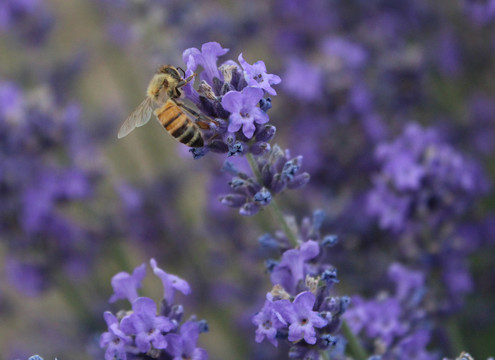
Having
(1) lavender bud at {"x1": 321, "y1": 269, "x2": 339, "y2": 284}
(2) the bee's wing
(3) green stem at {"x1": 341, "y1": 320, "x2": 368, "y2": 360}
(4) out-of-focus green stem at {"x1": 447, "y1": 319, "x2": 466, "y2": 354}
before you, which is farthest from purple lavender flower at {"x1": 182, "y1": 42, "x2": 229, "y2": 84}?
(4) out-of-focus green stem at {"x1": 447, "y1": 319, "x2": 466, "y2": 354}

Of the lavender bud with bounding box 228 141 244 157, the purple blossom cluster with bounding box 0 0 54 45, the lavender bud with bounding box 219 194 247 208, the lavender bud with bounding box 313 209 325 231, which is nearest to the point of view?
the lavender bud with bounding box 228 141 244 157

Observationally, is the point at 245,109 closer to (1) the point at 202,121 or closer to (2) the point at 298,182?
(1) the point at 202,121

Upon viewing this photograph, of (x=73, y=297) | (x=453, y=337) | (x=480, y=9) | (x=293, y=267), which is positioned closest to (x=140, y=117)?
(x=293, y=267)

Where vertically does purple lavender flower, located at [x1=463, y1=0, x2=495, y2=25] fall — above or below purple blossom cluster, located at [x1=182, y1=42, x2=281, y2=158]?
above

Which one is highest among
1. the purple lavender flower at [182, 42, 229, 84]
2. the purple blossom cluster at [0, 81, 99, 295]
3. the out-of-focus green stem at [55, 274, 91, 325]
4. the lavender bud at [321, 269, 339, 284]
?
the purple blossom cluster at [0, 81, 99, 295]

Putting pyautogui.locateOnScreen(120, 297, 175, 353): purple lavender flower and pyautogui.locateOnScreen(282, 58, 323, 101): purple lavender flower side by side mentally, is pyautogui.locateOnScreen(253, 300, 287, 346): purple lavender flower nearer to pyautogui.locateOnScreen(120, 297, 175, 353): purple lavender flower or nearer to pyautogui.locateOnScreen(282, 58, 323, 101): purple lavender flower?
pyautogui.locateOnScreen(120, 297, 175, 353): purple lavender flower

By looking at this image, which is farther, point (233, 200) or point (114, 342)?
point (233, 200)

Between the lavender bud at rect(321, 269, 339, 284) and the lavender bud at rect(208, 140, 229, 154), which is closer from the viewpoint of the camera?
the lavender bud at rect(321, 269, 339, 284)
